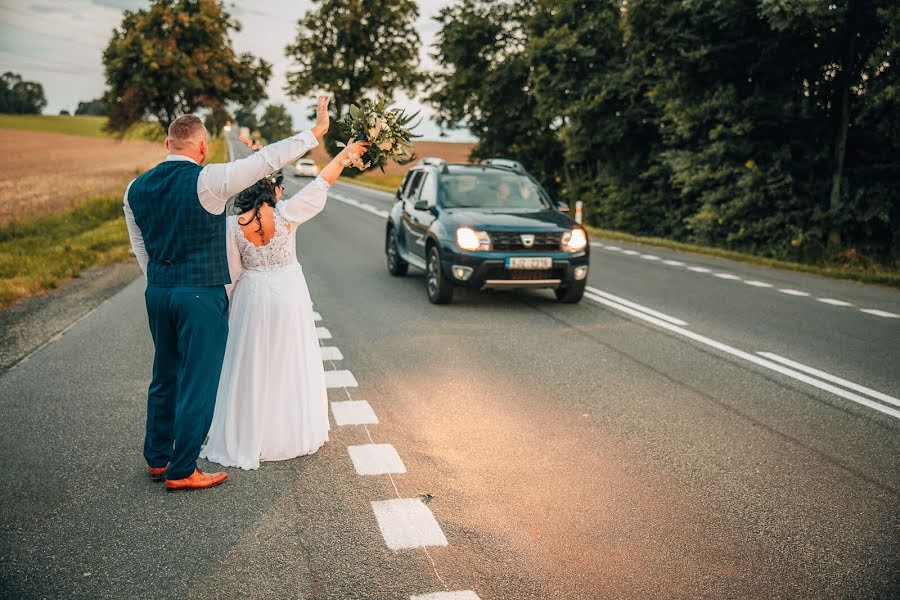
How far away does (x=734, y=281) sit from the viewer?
13.5m

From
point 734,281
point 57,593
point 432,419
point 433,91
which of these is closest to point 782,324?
point 734,281

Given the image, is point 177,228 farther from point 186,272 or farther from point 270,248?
point 270,248

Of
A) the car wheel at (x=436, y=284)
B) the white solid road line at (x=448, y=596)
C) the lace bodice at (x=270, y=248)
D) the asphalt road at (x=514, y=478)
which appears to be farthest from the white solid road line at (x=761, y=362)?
the lace bodice at (x=270, y=248)

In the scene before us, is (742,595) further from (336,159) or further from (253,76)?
(253,76)

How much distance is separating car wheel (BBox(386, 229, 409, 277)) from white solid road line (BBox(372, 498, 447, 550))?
8.68 metres

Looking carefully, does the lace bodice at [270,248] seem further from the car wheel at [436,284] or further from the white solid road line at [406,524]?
the car wheel at [436,284]

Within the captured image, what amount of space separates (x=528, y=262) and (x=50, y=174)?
42.2m

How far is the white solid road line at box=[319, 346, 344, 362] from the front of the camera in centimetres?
759

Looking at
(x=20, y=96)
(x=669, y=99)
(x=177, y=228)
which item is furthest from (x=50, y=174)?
(x=20, y=96)

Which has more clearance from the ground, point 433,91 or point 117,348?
point 433,91

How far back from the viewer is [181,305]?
4.27m

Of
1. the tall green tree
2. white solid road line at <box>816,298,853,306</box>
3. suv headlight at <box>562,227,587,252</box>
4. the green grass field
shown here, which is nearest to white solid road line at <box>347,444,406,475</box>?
suv headlight at <box>562,227,587,252</box>

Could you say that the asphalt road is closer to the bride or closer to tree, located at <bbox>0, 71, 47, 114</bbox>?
the bride

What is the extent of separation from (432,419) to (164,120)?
41584 millimetres
